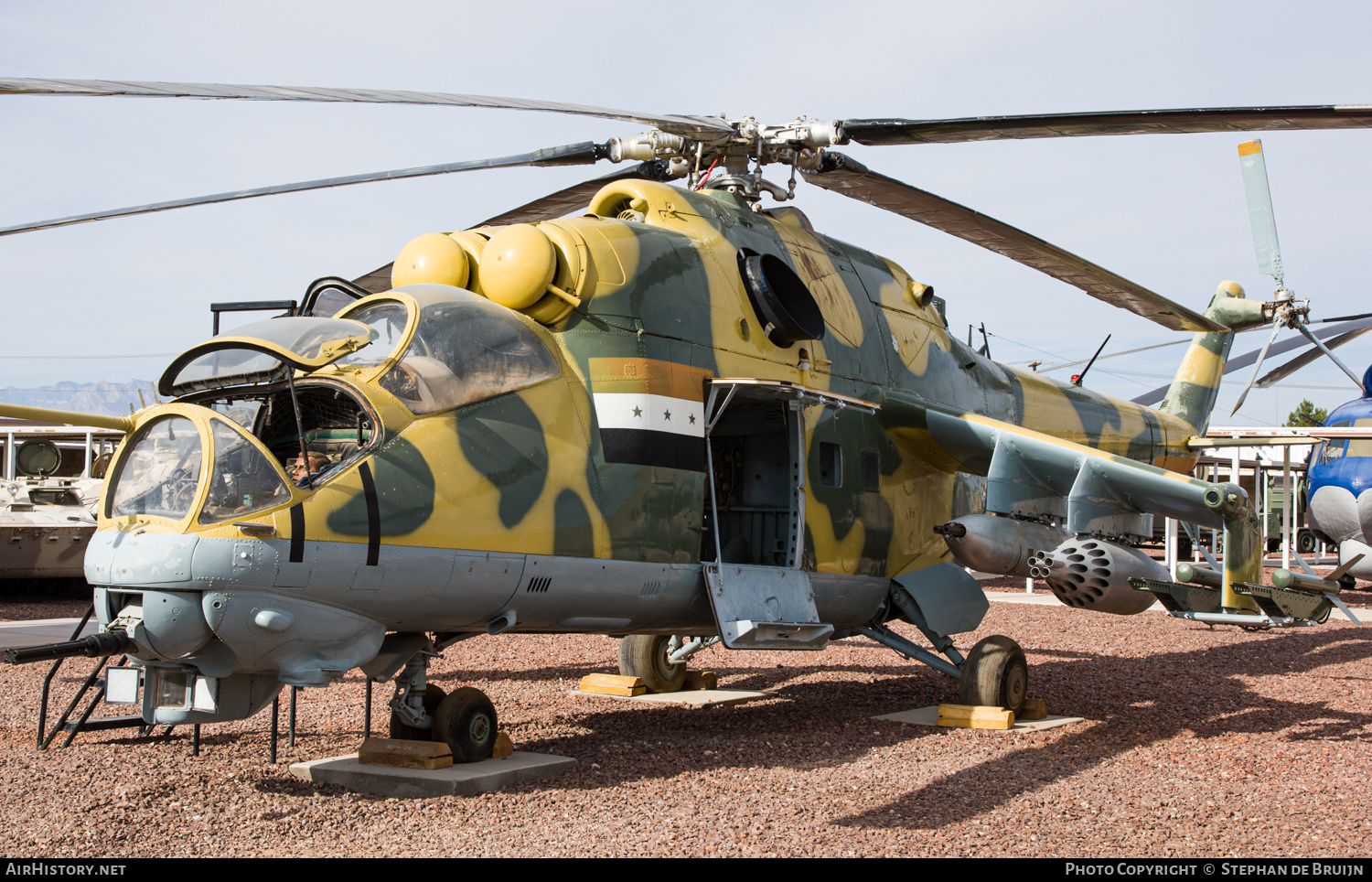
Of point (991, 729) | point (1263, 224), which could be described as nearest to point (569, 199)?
point (991, 729)

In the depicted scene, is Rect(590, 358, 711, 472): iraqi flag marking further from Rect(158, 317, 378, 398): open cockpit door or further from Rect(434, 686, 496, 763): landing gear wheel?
Rect(434, 686, 496, 763): landing gear wheel

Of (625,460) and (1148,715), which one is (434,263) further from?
(1148,715)

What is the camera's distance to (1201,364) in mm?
13555

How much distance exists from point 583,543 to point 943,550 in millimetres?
4278

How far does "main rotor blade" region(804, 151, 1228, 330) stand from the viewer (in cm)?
839

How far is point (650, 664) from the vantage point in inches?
396

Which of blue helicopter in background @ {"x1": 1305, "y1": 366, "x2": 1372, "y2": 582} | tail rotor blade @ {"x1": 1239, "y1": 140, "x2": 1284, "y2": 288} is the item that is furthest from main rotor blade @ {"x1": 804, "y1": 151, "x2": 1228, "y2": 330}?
blue helicopter in background @ {"x1": 1305, "y1": 366, "x2": 1372, "y2": 582}

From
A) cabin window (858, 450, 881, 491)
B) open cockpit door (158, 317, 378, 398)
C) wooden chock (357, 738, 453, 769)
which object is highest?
open cockpit door (158, 317, 378, 398)

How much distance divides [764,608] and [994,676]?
2341mm

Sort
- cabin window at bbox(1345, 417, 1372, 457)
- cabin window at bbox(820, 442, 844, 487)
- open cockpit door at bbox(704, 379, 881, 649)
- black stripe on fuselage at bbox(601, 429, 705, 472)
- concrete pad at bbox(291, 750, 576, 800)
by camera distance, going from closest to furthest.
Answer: concrete pad at bbox(291, 750, 576, 800)
black stripe on fuselage at bbox(601, 429, 705, 472)
open cockpit door at bbox(704, 379, 881, 649)
cabin window at bbox(820, 442, 844, 487)
cabin window at bbox(1345, 417, 1372, 457)

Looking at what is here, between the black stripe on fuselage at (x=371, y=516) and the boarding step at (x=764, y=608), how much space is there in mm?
2363

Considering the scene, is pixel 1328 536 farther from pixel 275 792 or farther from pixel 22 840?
pixel 22 840

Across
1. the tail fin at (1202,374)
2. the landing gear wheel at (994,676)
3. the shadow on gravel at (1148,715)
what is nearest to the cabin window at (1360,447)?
the shadow on gravel at (1148,715)

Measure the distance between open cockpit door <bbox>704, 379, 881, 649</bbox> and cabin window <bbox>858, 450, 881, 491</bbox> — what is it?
17.3 inches
